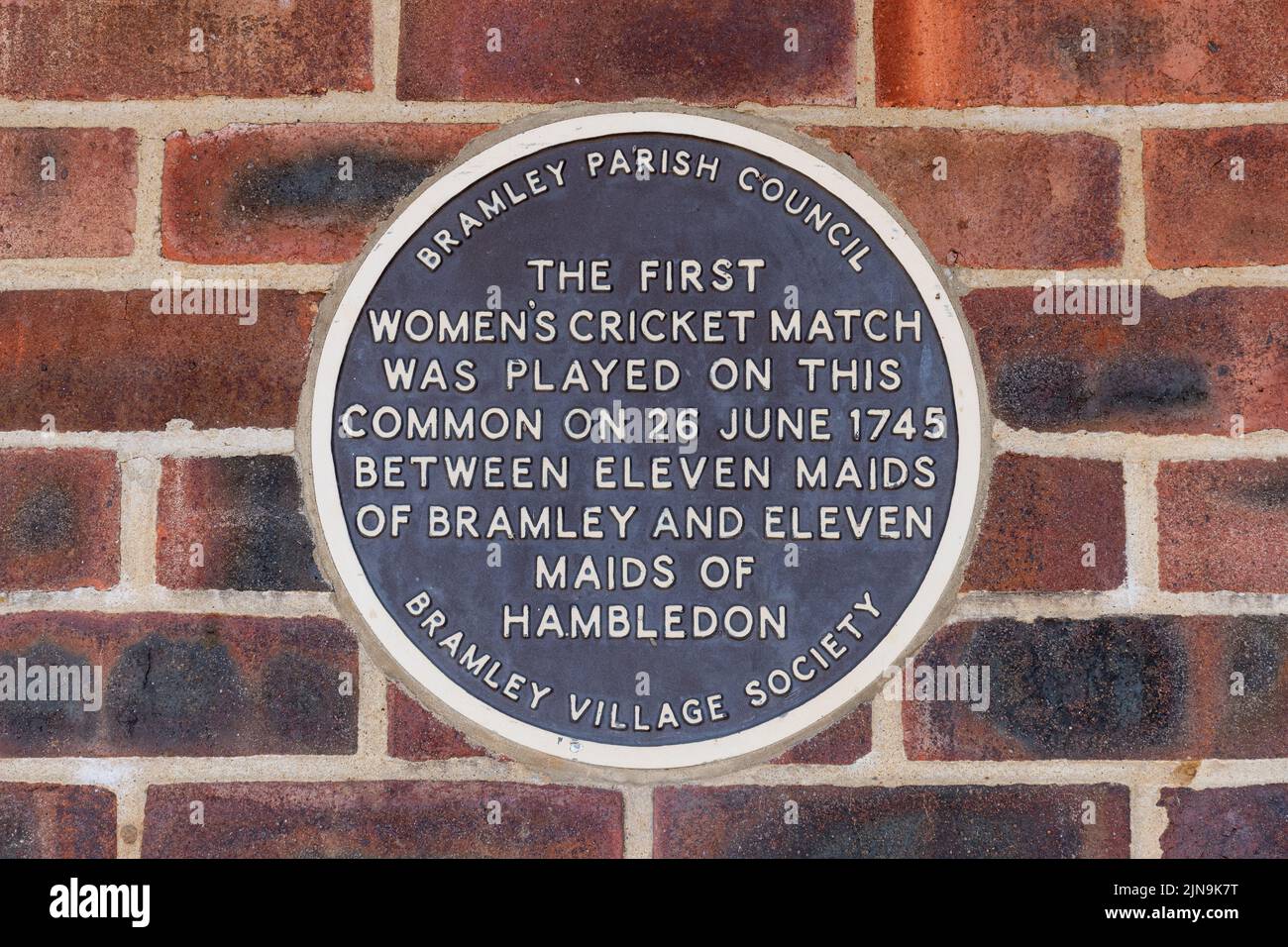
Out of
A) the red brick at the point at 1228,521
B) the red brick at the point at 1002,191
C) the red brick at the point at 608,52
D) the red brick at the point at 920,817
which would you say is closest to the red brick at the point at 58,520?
the red brick at the point at 608,52

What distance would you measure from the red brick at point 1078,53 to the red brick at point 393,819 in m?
0.88

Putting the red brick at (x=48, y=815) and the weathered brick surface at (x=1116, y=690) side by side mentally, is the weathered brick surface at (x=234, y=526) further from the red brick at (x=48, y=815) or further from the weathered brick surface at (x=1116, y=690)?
the weathered brick surface at (x=1116, y=690)

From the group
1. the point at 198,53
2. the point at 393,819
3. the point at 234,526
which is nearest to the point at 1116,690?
the point at 393,819

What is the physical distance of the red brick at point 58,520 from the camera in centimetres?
115

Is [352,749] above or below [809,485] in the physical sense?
below

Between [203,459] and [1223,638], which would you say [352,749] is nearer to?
[203,459]

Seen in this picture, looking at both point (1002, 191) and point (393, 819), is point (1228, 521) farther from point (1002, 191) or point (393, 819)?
point (393, 819)

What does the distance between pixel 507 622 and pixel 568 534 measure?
0.12 meters

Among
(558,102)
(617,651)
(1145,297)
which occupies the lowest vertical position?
(617,651)

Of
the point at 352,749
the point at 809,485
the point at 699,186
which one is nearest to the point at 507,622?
the point at 352,749

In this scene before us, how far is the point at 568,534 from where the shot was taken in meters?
1.13

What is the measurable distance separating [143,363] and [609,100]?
60cm

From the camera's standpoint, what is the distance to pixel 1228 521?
44.9 inches

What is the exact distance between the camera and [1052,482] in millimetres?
1141
